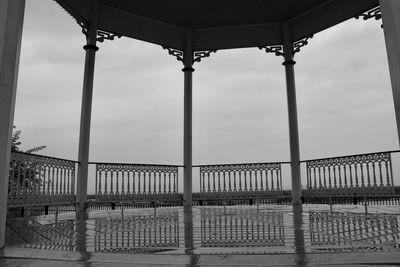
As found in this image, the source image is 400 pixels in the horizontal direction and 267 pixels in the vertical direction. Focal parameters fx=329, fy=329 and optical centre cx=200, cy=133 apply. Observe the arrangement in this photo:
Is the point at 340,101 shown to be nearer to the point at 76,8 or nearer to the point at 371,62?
the point at 371,62

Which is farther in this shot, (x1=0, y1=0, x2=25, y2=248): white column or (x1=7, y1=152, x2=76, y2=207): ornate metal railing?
(x1=7, y1=152, x2=76, y2=207): ornate metal railing

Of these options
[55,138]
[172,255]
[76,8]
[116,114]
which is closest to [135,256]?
[172,255]

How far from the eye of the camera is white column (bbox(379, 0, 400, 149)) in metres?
1.91

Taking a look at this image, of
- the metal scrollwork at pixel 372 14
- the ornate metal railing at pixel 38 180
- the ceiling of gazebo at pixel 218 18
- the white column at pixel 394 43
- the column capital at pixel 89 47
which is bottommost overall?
the ornate metal railing at pixel 38 180

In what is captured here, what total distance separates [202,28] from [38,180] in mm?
5955

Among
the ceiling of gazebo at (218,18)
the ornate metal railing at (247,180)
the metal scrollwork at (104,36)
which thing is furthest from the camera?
the ornate metal railing at (247,180)

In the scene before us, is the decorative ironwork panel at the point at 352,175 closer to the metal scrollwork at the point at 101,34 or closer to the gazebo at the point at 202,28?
the gazebo at the point at 202,28

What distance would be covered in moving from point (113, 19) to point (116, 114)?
4236 millimetres

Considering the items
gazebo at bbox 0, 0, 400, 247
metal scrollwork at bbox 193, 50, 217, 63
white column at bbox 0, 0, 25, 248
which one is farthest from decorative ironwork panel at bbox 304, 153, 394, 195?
white column at bbox 0, 0, 25, 248

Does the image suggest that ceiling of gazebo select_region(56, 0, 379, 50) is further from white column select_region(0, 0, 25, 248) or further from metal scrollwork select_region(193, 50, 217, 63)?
white column select_region(0, 0, 25, 248)

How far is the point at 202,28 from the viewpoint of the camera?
30.3 ft

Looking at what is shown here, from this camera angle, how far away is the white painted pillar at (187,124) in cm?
852

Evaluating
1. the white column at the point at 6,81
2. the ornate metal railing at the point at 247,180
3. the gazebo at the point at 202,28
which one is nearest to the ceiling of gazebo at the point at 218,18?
the gazebo at the point at 202,28

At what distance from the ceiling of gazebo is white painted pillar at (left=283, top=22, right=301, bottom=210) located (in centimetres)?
29
